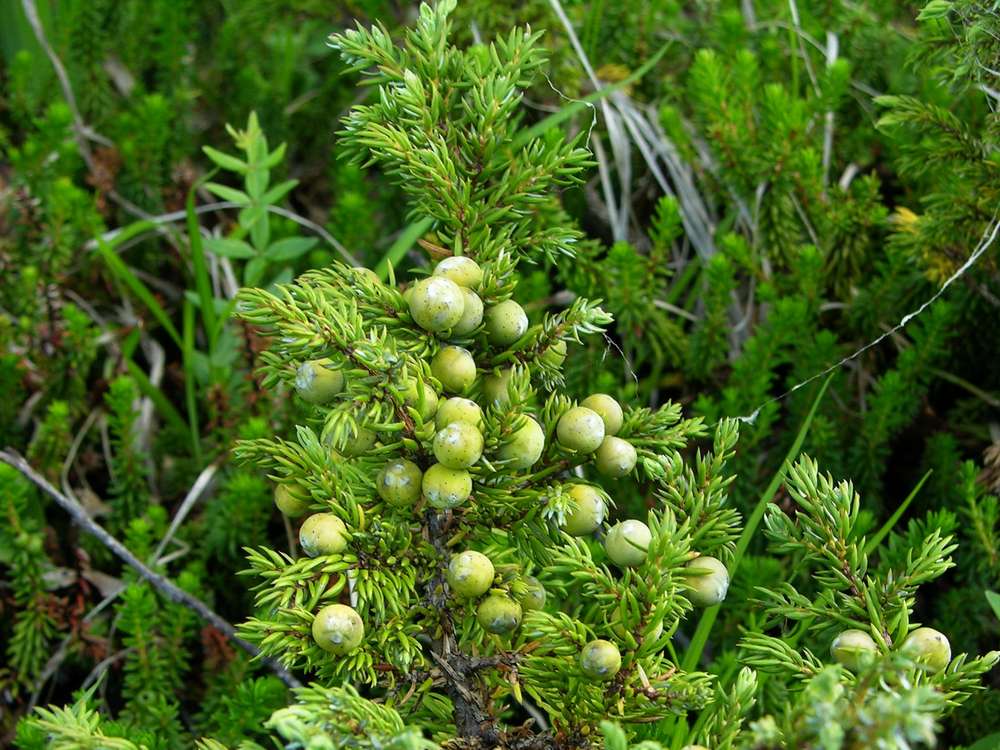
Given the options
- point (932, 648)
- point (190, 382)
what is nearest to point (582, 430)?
point (932, 648)

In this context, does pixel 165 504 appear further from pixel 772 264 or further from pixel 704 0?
pixel 704 0

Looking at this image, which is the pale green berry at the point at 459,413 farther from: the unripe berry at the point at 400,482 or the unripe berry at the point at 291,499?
the unripe berry at the point at 291,499

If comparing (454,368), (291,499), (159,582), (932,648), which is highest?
(454,368)

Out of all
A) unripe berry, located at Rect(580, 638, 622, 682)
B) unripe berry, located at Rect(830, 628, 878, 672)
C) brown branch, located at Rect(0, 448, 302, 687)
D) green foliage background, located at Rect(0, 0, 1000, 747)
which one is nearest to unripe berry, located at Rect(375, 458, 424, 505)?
unripe berry, located at Rect(580, 638, 622, 682)

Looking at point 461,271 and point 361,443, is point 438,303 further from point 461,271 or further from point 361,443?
point 361,443

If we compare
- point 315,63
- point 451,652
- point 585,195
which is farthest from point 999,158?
point 315,63
